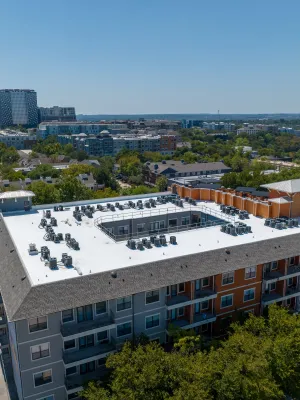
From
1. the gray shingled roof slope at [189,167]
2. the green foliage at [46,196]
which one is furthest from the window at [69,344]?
the gray shingled roof slope at [189,167]

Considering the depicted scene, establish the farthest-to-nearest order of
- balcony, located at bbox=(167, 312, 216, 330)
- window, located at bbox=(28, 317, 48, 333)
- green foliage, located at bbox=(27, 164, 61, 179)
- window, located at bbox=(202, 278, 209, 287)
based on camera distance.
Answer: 1. green foliage, located at bbox=(27, 164, 61, 179)
2. window, located at bbox=(202, 278, 209, 287)
3. balcony, located at bbox=(167, 312, 216, 330)
4. window, located at bbox=(28, 317, 48, 333)

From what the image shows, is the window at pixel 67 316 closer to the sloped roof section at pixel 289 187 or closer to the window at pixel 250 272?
the window at pixel 250 272

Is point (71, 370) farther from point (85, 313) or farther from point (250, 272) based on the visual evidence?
point (250, 272)

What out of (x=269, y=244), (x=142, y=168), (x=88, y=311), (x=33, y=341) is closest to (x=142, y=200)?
(x=269, y=244)

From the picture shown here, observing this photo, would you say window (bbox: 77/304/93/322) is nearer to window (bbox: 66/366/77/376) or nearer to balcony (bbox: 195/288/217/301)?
window (bbox: 66/366/77/376)

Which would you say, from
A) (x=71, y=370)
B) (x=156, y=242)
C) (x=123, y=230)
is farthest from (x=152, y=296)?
(x=123, y=230)

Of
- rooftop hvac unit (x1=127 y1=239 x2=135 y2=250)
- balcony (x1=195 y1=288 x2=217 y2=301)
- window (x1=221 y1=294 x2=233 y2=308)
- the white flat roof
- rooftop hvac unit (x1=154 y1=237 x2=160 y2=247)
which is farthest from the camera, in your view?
rooftop hvac unit (x1=154 y1=237 x2=160 y2=247)

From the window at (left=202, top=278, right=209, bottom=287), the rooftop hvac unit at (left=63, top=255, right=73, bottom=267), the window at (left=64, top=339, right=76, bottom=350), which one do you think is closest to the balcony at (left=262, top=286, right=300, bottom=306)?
the window at (left=202, top=278, right=209, bottom=287)

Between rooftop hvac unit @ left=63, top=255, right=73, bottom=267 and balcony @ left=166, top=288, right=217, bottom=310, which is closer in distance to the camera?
rooftop hvac unit @ left=63, top=255, right=73, bottom=267
